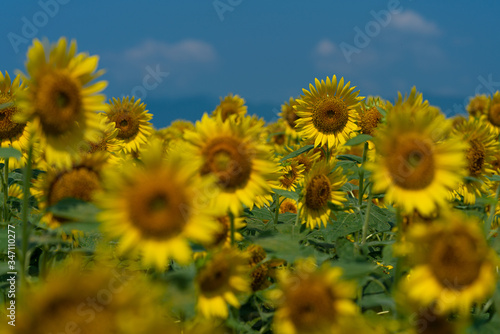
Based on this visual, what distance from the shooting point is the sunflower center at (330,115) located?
629 cm

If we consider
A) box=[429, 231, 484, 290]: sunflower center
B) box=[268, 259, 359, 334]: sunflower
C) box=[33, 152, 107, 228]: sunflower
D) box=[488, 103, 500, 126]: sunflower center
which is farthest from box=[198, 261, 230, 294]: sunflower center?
box=[488, 103, 500, 126]: sunflower center

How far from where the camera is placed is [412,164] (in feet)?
8.70

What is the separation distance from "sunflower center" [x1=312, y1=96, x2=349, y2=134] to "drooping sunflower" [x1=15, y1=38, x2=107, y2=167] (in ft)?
12.7

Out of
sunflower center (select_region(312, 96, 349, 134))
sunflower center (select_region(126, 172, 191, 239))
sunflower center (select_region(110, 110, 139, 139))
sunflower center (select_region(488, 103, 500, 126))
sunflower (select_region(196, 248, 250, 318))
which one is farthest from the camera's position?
sunflower center (select_region(488, 103, 500, 126))

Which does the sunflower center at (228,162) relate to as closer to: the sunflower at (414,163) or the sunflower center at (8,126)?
the sunflower at (414,163)

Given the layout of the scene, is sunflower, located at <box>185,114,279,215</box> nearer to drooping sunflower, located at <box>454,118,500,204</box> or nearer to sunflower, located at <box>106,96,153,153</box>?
drooping sunflower, located at <box>454,118,500,204</box>

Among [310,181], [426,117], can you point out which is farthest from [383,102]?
[426,117]

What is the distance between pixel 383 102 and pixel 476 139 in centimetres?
101

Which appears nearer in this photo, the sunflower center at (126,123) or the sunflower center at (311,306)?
the sunflower center at (311,306)

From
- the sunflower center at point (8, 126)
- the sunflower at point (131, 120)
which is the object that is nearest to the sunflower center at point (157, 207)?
the sunflower center at point (8, 126)

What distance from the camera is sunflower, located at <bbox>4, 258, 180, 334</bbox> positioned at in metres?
1.75

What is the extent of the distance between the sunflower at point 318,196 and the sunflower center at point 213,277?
71.7 inches

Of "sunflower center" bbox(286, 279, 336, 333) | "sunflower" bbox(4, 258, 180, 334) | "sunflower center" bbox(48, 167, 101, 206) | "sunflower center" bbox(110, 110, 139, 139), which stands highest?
"sunflower center" bbox(110, 110, 139, 139)

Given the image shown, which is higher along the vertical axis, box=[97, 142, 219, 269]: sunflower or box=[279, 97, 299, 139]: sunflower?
box=[279, 97, 299, 139]: sunflower
